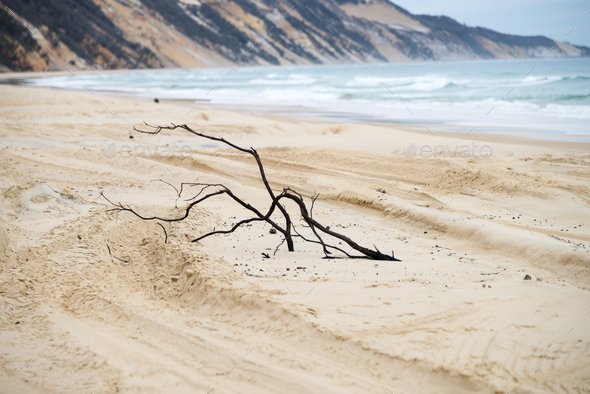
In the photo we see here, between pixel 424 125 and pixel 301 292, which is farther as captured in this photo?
pixel 424 125

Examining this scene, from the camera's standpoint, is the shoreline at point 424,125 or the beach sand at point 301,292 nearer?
the beach sand at point 301,292

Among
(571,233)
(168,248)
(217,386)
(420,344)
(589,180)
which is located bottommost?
(168,248)

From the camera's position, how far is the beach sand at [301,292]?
94.4 inches

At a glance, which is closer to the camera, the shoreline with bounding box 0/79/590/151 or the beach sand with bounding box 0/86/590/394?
the beach sand with bounding box 0/86/590/394

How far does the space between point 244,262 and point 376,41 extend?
15080 centimetres

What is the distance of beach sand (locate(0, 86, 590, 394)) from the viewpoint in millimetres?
2398

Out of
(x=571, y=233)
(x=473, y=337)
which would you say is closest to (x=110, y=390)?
(x=473, y=337)

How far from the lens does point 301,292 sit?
3.28 m

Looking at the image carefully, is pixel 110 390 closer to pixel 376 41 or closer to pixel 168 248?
pixel 168 248

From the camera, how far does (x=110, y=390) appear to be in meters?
2.32

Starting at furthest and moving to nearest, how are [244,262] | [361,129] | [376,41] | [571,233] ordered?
[376,41] → [361,129] → [571,233] → [244,262]

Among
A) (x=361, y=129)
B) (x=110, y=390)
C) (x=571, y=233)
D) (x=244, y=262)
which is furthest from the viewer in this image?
(x=361, y=129)

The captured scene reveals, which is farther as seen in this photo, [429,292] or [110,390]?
[429,292]

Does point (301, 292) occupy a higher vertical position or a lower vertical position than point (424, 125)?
lower
